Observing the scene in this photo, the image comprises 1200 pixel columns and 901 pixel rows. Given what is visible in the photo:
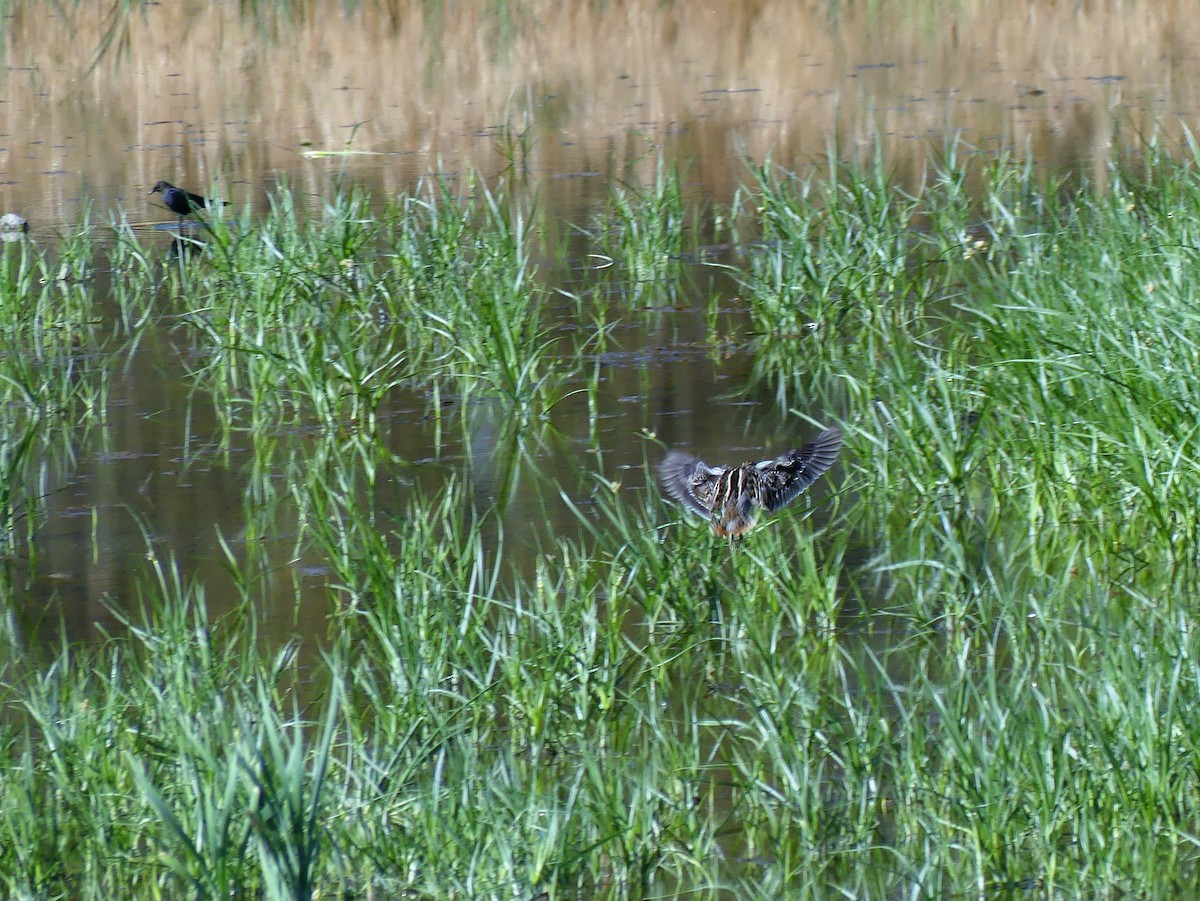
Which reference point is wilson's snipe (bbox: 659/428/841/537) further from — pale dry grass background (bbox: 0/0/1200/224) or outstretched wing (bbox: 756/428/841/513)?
pale dry grass background (bbox: 0/0/1200/224)

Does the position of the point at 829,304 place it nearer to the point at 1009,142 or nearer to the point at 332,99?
the point at 1009,142

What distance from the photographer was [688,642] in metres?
4.01

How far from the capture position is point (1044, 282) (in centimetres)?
536

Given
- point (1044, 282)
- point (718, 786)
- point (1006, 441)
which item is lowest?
point (718, 786)

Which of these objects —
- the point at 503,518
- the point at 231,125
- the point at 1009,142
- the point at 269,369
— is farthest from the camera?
the point at 231,125

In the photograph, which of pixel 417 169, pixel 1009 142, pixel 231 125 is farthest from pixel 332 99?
pixel 1009 142

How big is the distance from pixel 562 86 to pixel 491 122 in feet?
4.55

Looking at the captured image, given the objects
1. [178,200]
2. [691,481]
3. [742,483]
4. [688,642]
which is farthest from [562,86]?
[688,642]

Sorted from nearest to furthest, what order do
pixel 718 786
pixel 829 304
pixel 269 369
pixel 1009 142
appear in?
1. pixel 718 786
2. pixel 269 369
3. pixel 829 304
4. pixel 1009 142

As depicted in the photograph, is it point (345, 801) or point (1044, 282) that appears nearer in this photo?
point (345, 801)

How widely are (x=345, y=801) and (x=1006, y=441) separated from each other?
2334 millimetres

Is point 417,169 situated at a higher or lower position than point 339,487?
higher

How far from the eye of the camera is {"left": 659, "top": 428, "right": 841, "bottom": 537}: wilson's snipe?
4164mm

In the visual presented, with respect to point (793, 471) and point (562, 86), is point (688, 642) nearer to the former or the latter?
point (793, 471)
